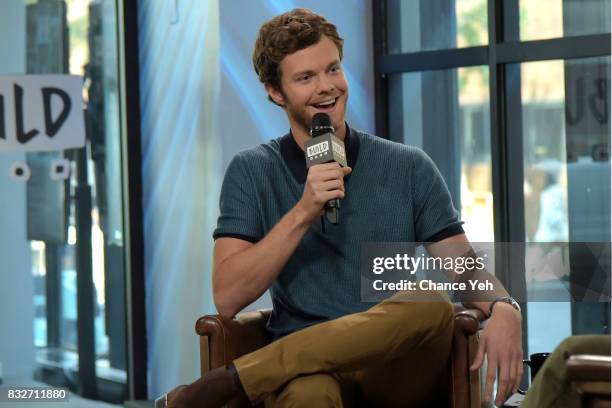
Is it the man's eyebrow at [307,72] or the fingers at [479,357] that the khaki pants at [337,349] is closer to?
the fingers at [479,357]

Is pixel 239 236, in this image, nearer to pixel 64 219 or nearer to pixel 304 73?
pixel 304 73

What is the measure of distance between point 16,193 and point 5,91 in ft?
1.37

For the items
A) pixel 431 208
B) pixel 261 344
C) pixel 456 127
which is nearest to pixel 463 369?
pixel 431 208

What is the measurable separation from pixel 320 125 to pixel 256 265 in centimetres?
37

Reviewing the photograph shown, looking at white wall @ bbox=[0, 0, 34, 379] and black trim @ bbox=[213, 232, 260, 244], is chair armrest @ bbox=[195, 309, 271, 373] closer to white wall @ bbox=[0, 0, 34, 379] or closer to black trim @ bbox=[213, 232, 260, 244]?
black trim @ bbox=[213, 232, 260, 244]

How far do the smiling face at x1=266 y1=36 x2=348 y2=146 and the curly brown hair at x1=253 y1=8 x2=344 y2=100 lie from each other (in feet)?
0.05

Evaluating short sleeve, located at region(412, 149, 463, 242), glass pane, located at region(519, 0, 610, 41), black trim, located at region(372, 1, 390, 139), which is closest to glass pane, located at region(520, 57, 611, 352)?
glass pane, located at region(519, 0, 610, 41)

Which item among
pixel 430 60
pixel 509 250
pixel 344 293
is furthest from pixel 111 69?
pixel 344 293

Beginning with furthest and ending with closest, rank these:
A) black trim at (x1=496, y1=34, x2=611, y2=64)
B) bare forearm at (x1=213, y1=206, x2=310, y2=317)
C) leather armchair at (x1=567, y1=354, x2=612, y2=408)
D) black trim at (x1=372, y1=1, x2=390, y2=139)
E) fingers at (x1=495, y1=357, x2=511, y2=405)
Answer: black trim at (x1=372, y1=1, x2=390, y2=139) → black trim at (x1=496, y1=34, x2=611, y2=64) → bare forearm at (x1=213, y1=206, x2=310, y2=317) → fingers at (x1=495, y1=357, x2=511, y2=405) → leather armchair at (x1=567, y1=354, x2=612, y2=408)

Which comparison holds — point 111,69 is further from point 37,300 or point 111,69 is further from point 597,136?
A: point 597,136

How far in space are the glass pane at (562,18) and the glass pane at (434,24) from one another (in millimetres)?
183

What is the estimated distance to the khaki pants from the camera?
2312 millimetres

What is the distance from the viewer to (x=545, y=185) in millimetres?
4012

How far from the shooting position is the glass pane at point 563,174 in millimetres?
3852
